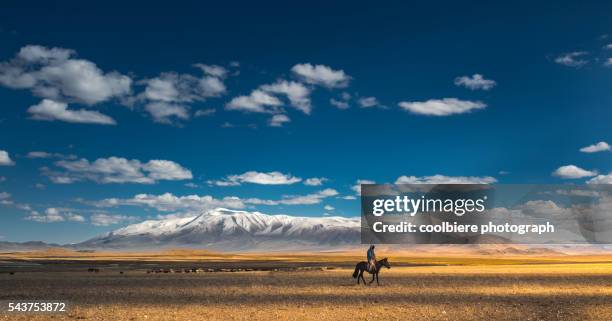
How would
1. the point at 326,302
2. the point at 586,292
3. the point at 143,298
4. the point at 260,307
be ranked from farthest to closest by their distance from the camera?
the point at 586,292 → the point at 143,298 → the point at 326,302 → the point at 260,307

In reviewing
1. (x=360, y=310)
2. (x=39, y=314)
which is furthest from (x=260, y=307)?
(x=39, y=314)

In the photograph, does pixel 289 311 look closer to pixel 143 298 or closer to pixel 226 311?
pixel 226 311

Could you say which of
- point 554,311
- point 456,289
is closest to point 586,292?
point 456,289

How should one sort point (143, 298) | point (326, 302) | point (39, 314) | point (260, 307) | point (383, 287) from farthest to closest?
point (383, 287)
point (143, 298)
point (326, 302)
point (260, 307)
point (39, 314)

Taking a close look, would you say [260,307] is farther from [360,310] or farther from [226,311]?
[360,310]

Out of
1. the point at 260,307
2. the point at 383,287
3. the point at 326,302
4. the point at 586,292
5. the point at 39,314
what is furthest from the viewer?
the point at 383,287

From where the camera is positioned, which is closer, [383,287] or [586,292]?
[586,292]

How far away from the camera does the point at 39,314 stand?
2280cm

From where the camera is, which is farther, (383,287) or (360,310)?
(383,287)

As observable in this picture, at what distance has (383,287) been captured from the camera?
36.4m

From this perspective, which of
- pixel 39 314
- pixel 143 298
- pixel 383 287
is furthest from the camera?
pixel 383 287

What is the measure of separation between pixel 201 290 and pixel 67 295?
7.58 metres

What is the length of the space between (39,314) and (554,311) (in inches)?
808

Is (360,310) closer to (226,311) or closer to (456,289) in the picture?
(226,311)
